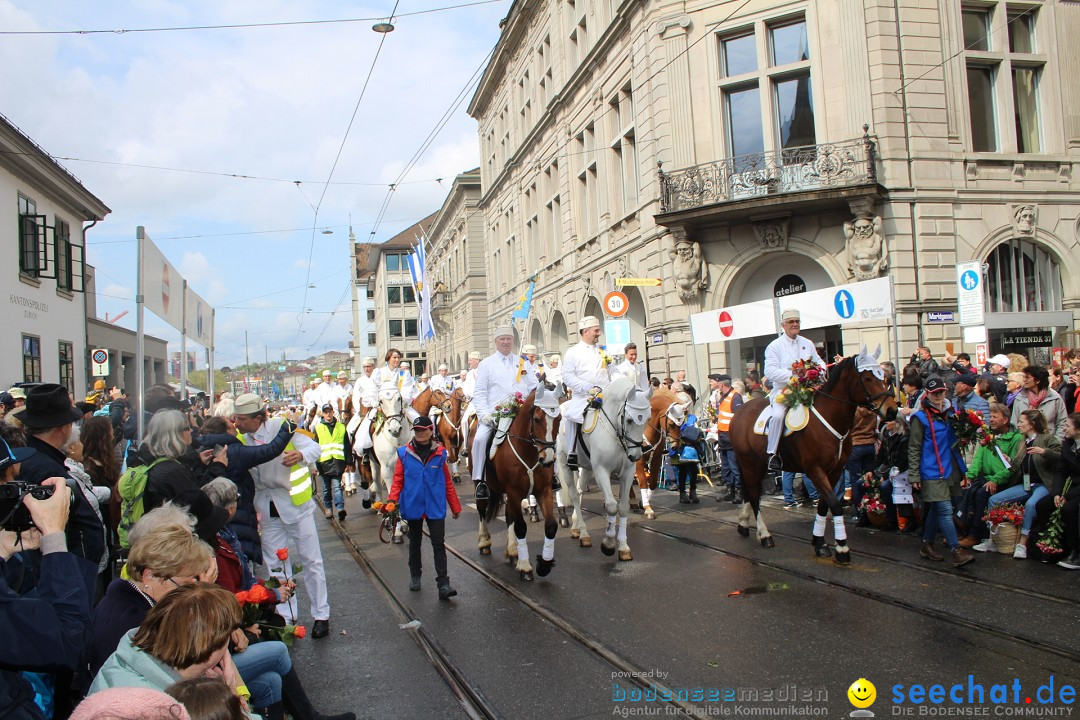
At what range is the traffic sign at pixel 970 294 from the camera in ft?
46.1

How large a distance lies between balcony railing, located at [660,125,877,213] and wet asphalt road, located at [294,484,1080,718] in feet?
41.1

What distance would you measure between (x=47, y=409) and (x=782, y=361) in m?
7.89

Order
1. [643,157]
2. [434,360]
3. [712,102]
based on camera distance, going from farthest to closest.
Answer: [434,360]
[643,157]
[712,102]

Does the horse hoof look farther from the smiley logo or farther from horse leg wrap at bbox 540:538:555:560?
the smiley logo

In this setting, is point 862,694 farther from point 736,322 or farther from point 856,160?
point 856,160

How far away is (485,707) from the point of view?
5293mm

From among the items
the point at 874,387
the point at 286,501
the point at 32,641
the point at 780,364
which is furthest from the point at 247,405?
the point at 874,387

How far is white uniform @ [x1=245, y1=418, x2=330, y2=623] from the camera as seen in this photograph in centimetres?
727

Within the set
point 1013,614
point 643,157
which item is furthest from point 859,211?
point 1013,614

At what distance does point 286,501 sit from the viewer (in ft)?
24.2

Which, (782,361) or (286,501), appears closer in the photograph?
(286,501)

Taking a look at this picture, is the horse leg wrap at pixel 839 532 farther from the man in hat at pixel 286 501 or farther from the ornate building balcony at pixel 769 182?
the ornate building balcony at pixel 769 182

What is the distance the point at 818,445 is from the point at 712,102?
15.4m

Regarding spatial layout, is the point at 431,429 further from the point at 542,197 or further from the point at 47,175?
the point at 542,197
